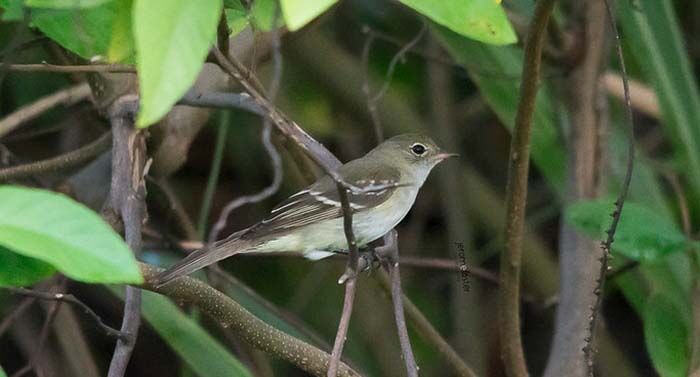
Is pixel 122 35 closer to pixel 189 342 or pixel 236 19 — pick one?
pixel 236 19

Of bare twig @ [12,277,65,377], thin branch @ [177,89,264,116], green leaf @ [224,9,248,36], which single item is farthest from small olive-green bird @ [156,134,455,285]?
green leaf @ [224,9,248,36]

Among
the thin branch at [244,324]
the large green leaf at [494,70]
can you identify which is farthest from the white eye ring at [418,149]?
the thin branch at [244,324]

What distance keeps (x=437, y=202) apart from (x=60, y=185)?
5.93ft

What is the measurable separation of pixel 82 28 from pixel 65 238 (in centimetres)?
79

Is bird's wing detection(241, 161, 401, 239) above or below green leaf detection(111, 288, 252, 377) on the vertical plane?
above

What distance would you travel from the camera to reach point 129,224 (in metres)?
2.04

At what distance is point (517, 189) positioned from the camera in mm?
2221

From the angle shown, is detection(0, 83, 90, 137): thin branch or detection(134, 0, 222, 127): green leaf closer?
detection(134, 0, 222, 127): green leaf

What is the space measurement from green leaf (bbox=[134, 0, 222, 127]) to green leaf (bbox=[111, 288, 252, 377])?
4.82 feet

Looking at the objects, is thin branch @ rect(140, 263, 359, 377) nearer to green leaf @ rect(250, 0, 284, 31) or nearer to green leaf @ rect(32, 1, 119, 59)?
green leaf @ rect(32, 1, 119, 59)

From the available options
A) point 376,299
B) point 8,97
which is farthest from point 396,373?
point 8,97

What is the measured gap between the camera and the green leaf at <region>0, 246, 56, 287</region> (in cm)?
147

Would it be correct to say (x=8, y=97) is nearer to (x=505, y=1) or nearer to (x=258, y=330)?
(x=505, y=1)

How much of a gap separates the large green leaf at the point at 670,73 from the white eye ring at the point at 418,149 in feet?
1.98
